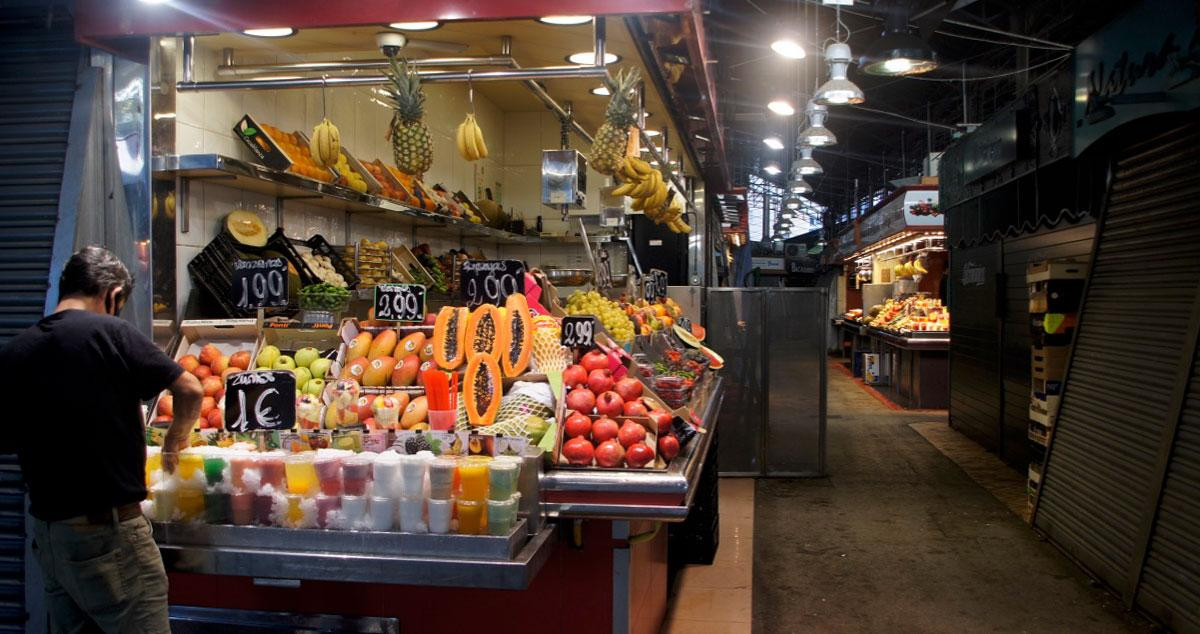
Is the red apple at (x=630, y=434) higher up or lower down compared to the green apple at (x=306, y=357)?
lower down

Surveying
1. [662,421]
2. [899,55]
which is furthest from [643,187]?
[662,421]

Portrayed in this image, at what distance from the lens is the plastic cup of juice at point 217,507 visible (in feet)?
8.91

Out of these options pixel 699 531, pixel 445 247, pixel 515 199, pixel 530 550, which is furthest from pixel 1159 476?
pixel 515 199

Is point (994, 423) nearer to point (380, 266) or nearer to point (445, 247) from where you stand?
point (445, 247)

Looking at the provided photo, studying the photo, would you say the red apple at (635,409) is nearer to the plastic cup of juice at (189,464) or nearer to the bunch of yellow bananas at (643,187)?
the plastic cup of juice at (189,464)


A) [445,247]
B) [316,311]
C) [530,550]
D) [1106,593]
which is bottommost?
[1106,593]

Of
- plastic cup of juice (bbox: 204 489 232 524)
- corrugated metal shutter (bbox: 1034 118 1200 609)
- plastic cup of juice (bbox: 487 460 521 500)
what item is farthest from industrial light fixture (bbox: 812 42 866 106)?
plastic cup of juice (bbox: 204 489 232 524)

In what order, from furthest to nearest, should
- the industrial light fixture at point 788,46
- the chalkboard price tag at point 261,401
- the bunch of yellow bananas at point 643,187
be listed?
the industrial light fixture at point 788,46
the bunch of yellow bananas at point 643,187
the chalkboard price tag at point 261,401

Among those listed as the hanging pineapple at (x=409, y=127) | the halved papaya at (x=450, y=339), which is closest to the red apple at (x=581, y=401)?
the halved papaya at (x=450, y=339)

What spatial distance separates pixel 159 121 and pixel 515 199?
642 cm

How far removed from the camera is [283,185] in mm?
4816

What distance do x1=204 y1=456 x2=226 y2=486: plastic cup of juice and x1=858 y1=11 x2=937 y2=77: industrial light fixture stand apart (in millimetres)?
6066

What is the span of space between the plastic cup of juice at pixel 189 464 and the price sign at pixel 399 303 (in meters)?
1.16

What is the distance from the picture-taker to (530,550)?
2527 millimetres
